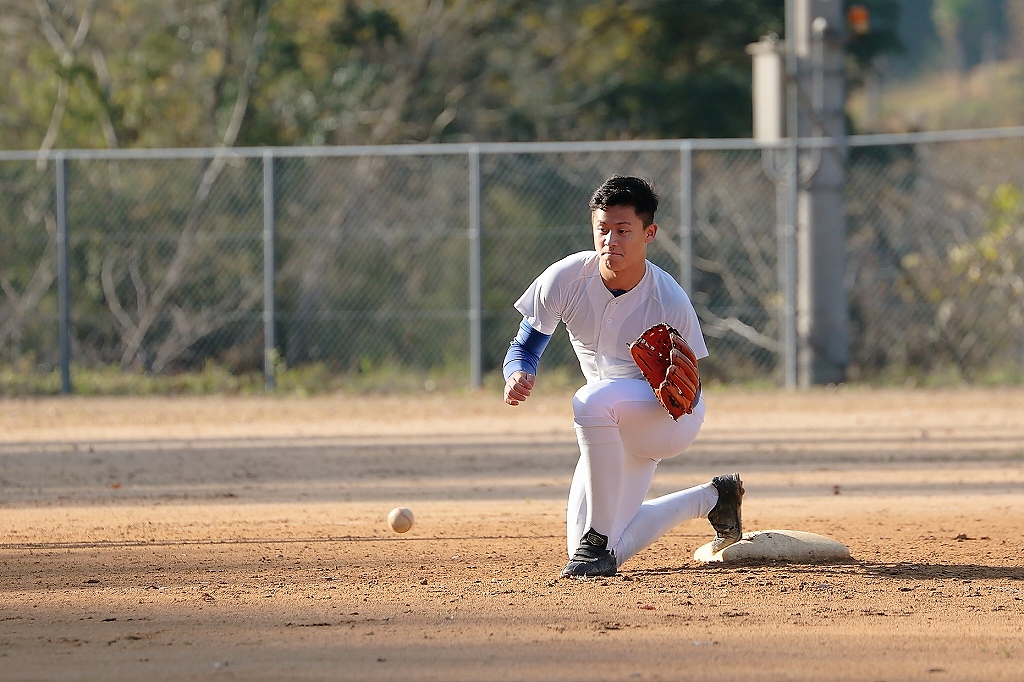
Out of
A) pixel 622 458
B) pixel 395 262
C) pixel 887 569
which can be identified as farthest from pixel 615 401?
pixel 395 262

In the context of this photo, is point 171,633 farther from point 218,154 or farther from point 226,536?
point 218,154

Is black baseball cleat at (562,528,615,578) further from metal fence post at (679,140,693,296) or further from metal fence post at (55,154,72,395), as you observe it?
metal fence post at (55,154,72,395)

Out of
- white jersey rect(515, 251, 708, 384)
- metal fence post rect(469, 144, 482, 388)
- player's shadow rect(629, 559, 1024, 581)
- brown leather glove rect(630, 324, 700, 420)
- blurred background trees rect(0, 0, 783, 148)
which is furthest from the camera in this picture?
blurred background trees rect(0, 0, 783, 148)

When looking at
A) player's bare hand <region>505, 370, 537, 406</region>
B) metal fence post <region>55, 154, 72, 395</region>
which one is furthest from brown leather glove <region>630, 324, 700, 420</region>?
metal fence post <region>55, 154, 72, 395</region>

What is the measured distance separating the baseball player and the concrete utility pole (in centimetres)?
870

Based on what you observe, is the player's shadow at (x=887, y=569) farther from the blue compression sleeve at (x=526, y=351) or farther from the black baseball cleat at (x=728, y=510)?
the blue compression sleeve at (x=526, y=351)

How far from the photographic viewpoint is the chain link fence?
14.9 meters

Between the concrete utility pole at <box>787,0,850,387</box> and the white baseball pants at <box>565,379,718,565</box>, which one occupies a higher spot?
the concrete utility pole at <box>787,0,850,387</box>

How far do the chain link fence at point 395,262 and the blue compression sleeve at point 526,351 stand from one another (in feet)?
29.9

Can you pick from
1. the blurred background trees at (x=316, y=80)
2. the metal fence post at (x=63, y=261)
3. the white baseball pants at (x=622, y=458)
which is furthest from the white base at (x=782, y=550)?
the blurred background trees at (x=316, y=80)

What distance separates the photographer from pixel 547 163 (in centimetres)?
1594

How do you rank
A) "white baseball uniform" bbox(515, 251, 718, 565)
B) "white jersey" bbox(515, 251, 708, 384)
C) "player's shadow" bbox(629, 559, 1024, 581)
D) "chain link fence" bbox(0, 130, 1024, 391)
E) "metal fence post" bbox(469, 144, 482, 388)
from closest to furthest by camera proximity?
"white baseball uniform" bbox(515, 251, 718, 565) → "white jersey" bbox(515, 251, 708, 384) → "player's shadow" bbox(629, 559, 1024, 581) → "metal fence post" bbox(469, 144, 482, 388) → "chain link fence" bbox(0, 130, 1024, 391)

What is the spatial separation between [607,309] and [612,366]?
0.24 meters

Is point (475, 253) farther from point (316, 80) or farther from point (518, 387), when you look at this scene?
point (518, 387)
